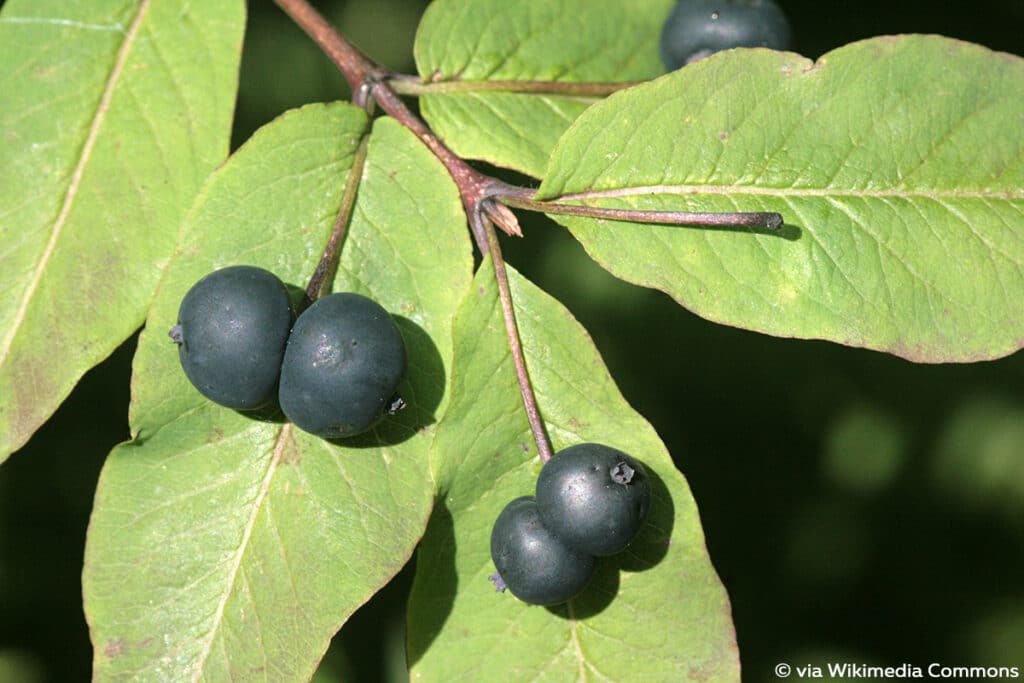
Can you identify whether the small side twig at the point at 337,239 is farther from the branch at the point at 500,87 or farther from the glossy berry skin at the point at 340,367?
the branch at the point at 500,87

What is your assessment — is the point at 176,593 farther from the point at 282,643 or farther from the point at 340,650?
the point at 340,650

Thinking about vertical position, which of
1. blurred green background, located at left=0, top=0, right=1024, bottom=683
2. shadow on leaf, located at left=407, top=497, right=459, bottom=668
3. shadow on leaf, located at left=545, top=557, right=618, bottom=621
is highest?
shadow on leaf, located at left=407, top=497, right=459, bottom=668

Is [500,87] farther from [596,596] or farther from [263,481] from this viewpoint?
[596,596]

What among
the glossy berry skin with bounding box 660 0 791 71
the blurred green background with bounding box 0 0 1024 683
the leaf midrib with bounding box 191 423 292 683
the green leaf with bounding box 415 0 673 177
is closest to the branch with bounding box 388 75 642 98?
the green leaf with bounding box 415 0 673 177

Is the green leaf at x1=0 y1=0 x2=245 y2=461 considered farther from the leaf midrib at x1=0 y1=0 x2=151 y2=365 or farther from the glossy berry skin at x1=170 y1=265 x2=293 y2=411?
the glossy berry skin at x1=170 y1=265 x2=293 y2=411

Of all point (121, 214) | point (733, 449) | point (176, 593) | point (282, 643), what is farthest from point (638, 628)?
point (733, 449)

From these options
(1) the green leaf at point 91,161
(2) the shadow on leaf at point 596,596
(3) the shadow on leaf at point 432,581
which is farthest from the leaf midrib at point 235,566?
(2) the shadow on leaf at point 596,596
